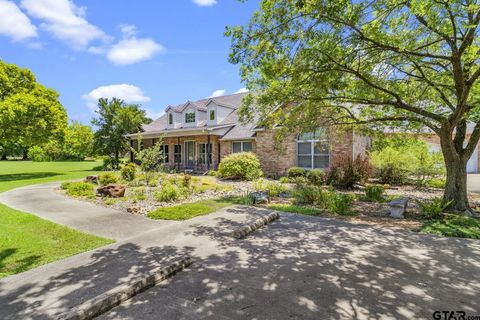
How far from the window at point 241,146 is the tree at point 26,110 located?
13806 millimetres

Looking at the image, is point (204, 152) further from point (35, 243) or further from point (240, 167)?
point (35, 243)

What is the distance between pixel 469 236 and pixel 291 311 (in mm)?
5526

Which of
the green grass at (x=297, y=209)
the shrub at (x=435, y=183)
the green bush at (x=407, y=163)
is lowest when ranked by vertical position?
the green grass at (x=297, y=209)

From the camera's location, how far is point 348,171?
13531 mm

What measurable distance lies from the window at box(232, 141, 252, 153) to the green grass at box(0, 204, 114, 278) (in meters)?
15.0

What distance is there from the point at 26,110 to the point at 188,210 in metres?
17.1

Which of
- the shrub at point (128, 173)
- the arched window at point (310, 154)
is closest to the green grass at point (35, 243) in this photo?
the shrub at point (128, 173)

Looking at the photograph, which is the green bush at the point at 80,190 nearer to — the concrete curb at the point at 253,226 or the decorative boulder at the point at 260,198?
the decorative boulder at the point at 260,198

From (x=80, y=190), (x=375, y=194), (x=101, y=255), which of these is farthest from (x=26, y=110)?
(x=375, y=194)

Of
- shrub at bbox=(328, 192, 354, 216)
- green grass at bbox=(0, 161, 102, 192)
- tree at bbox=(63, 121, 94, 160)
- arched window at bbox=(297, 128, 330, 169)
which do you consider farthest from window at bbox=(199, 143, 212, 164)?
tree at bbox=(63, 121, 94, 160)

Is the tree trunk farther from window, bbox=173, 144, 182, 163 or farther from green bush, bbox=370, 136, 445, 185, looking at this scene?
window, bbox=173, 144, 182, 163

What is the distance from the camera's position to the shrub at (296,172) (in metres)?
16.8

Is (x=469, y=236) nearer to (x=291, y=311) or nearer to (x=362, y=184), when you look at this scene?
(x=291, y=311)

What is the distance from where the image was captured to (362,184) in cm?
1450
